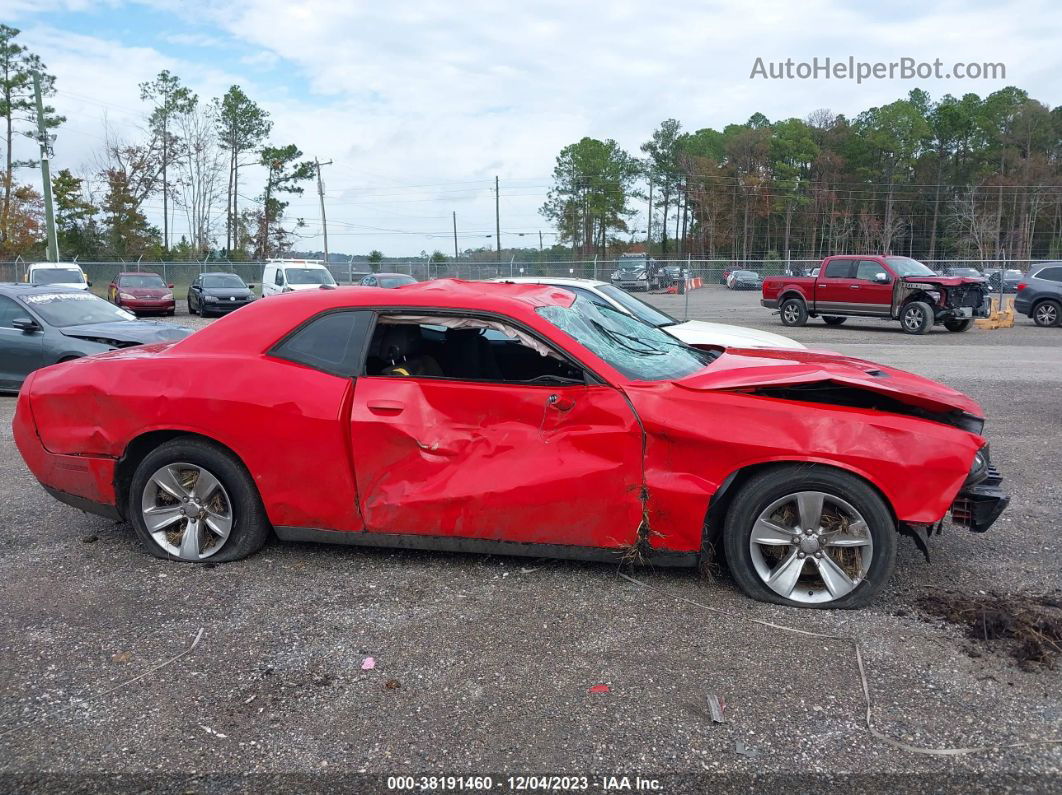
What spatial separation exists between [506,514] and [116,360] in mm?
2379

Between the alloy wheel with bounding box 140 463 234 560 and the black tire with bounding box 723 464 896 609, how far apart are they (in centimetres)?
259

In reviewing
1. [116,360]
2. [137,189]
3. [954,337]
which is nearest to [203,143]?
[137,189]

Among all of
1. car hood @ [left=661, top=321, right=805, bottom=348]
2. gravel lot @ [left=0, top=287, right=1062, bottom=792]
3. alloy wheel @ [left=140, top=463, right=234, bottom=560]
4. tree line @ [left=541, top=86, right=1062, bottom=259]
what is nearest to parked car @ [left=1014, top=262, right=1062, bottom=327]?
car hood @ [left=661, top=321, right=805, bottom=348]

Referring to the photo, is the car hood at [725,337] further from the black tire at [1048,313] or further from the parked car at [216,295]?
the parked car at [216,295]

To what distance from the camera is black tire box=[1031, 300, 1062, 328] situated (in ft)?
71.4

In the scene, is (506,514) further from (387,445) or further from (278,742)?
(278,742)

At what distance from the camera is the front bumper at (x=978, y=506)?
→ 148 inches

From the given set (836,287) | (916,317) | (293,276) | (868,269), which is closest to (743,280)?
(836,287)

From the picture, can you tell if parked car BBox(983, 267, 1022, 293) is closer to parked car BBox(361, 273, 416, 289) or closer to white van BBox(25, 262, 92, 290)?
parked car BBox(361, 273, 416, 289)

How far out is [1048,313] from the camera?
2194 centimetres

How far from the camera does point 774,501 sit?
374 centimetres

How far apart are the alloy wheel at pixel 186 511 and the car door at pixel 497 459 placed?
33.3 inches

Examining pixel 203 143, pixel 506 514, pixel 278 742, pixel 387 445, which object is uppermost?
pixel 203 143

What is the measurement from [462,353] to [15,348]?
8.13 m
